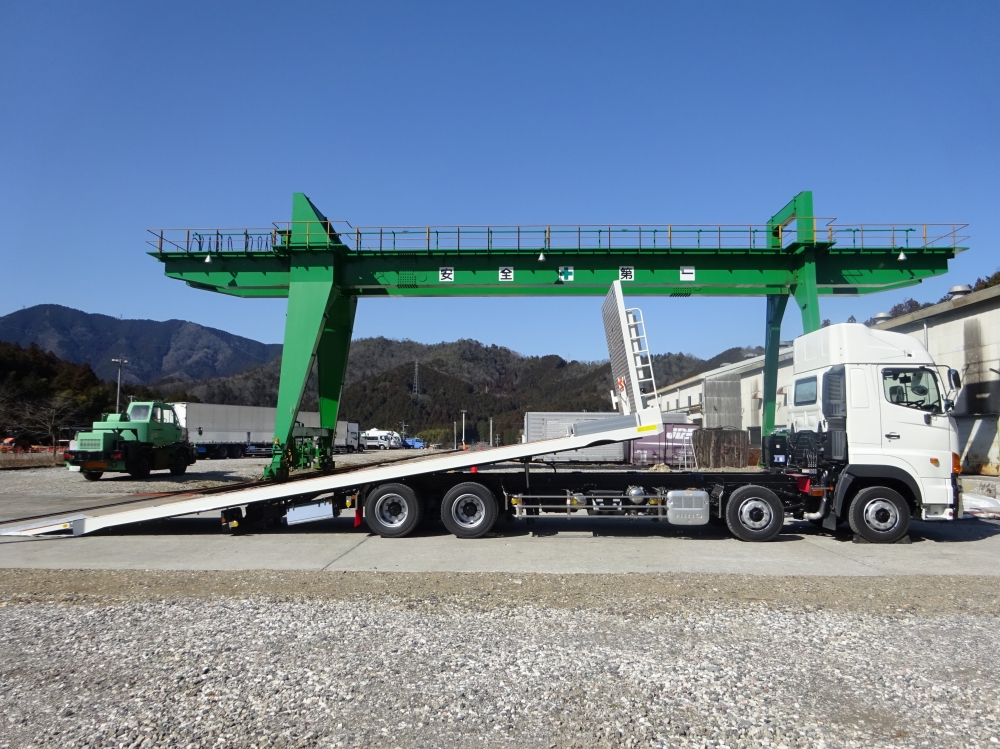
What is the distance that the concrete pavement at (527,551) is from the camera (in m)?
9.10

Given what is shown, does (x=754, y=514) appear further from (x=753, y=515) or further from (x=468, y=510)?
(x=468, y=510)

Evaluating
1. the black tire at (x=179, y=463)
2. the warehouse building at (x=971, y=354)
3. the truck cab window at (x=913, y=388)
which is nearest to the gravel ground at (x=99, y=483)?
the black tire at (x=179, y=463)

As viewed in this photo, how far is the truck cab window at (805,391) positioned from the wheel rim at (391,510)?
22.7 feet

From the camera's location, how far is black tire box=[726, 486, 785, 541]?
1110 centimetres

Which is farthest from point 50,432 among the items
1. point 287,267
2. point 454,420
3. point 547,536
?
point 454,420

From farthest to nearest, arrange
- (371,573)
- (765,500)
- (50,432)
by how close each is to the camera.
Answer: (50,432) < (765,500) < (371,573)

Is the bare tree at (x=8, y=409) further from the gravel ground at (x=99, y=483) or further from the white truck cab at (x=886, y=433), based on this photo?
the white truck cab at (x=886, y=433)

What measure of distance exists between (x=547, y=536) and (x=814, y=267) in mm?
11828

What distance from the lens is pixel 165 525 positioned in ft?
42.8

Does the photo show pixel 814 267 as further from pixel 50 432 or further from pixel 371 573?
pixel 50 432

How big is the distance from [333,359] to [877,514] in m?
16.2

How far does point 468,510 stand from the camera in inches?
452

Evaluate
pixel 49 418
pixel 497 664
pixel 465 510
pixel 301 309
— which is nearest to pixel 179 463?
pixel 301 309

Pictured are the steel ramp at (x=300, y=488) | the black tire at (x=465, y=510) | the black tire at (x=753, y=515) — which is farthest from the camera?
the black tire at (x=465, y=510)
